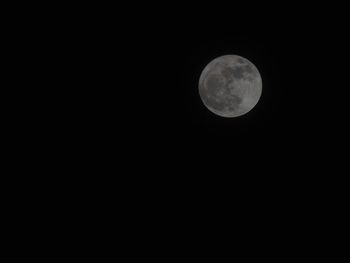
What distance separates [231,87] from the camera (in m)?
4.61

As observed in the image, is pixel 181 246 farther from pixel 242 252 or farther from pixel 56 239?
pixel 56 239

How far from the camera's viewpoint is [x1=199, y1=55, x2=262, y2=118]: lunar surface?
4.32m

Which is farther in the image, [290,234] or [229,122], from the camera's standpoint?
[290,234]

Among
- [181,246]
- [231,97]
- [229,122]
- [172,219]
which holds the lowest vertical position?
[181,246]

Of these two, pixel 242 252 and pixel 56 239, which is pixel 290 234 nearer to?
pixel 242 252

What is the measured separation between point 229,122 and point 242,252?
8.86ft

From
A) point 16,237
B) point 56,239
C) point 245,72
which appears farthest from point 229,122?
point 16,237

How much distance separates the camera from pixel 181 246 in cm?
509

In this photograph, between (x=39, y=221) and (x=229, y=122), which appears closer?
(x=229, y=122)

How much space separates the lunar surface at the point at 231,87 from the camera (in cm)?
432

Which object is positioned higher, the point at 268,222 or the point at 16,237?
the point at 268,222

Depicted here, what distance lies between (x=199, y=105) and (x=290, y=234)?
10.4 feet

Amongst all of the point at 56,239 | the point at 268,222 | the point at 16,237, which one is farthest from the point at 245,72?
the point at 16,237

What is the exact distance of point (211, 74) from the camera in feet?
14.6
